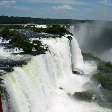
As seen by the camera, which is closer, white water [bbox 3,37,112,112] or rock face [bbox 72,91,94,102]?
white water [bbox 3,37,112,112]

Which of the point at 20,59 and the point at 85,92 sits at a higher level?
the point at 20,59

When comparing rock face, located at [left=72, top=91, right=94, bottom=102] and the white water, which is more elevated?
the white water

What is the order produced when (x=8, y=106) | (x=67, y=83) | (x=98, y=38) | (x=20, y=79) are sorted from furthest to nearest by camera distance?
(x=98, y=38)
(x=67, y=83)
(x=20, y=79)
(x=8, y=106)

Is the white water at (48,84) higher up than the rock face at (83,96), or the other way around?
the white water at (48,84)

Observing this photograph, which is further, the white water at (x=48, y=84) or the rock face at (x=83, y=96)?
the rock face at (x=83, y=96)

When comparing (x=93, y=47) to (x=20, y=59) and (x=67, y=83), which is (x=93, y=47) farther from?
(x=20, y=59)

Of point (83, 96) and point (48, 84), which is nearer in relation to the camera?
point (48, 84)

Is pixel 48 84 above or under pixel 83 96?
above

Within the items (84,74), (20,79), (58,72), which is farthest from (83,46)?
(20,79)
